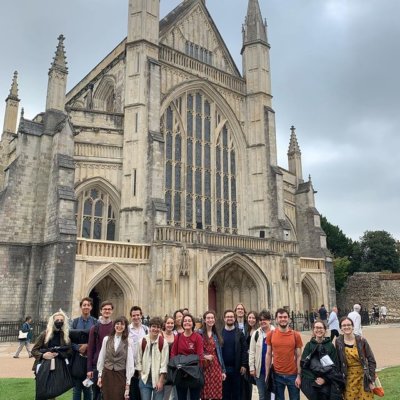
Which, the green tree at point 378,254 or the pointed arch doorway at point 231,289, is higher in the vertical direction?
the green tree at point 378,254

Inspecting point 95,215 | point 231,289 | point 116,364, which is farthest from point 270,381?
point 231,289

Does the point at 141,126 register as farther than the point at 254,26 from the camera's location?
No

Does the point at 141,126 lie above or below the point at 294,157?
below

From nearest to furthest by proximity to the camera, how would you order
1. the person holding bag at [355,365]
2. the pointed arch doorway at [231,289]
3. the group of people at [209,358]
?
the person holding bag at [355,365] < the group of people at [209,358] < the pointed arch doorway at [231,289]

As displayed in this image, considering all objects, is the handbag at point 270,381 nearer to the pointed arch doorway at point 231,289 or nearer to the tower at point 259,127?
the pointed arch doorway at point 231,289

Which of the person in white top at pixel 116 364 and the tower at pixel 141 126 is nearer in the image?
the person in white top at pixel 116 364

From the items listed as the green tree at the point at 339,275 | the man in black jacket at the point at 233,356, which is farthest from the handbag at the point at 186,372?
the green tree at the point at 339,275

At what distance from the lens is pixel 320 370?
194 inches

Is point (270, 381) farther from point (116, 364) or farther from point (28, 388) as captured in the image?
point (28, 388)

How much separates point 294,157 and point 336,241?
704 inches

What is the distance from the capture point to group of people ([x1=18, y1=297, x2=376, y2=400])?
4992mm

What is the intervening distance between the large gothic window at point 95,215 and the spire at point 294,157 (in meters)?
15.7

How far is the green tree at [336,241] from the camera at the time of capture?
4606 cm

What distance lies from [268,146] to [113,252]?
1347 centimetres
